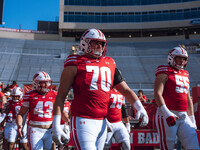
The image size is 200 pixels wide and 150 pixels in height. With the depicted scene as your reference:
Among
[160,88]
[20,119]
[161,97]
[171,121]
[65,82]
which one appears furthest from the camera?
[20,119]

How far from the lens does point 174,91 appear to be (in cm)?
443

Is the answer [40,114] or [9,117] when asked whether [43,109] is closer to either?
[40,114]

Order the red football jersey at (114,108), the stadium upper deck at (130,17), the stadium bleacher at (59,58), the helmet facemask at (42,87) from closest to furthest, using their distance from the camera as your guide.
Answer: the helmet facemask at (42,87)
the red football jersey at (114,108)
the stadium bleacher at (59,58)
the stadium upper deck at (130,17)

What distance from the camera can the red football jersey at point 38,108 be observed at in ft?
17.0

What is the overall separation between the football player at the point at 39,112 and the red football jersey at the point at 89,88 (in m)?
2.47

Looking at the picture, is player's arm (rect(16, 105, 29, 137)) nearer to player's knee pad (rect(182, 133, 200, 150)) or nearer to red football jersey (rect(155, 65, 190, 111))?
red football jersey (rect(155, 65, 190, 111))

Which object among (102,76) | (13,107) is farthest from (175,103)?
(13,107)

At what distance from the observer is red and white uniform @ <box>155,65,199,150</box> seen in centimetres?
415

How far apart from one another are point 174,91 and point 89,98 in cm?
210

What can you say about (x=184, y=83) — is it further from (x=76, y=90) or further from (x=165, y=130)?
(x=76, y=90)

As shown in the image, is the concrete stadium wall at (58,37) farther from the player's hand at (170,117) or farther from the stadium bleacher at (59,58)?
the player's hand at (170,117)

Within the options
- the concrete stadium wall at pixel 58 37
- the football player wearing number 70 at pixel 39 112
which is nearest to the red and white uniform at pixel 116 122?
the football player wearing number 70 at pixel 39 112

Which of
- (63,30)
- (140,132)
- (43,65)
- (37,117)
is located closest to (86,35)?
(37,117)

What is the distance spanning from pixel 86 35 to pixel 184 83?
7.50 feet
